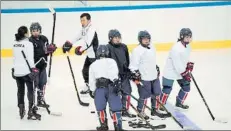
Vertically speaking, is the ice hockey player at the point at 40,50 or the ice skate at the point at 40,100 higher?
the ice hockey player at the point at 40,50

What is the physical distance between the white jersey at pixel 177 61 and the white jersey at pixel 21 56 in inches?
59.8

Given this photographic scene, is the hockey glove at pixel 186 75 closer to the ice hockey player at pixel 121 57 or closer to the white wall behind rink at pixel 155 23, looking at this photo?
the ice hockey player at pixel 121 57

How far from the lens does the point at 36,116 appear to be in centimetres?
466

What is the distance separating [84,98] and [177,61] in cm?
141

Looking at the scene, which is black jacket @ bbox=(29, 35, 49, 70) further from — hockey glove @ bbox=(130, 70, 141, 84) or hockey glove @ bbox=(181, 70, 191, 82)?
hockey glove @ bbox=(181, 70, 191, 82)

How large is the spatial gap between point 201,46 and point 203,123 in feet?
12.6

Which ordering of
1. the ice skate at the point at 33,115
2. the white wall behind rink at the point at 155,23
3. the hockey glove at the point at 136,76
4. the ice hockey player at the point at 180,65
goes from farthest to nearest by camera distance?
the white wall behind rink at the point at 155,23
the ice hockey player at the point at 180,65
the ice skate at the point at 33,115
the hockey glove at the point at 136,76

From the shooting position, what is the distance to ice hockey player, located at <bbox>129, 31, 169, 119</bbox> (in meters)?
4.46

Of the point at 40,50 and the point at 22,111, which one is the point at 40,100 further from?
the point at 40,50

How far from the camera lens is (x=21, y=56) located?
445 centimetres

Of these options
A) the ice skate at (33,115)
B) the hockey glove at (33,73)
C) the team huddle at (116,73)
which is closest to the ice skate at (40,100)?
the team huddle at (116,73)

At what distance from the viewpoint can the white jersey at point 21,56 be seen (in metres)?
4.42

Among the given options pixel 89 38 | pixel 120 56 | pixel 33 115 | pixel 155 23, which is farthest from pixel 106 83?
pixel 155 23

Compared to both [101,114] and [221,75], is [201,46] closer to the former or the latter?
[221,75]
